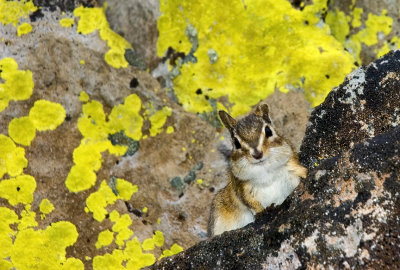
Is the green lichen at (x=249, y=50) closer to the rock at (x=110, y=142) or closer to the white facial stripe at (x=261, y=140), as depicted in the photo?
the rock at (x=110, y=142)

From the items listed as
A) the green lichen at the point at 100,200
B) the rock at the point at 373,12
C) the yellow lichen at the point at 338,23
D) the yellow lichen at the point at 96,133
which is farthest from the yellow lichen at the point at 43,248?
the rock at the point at 373,12

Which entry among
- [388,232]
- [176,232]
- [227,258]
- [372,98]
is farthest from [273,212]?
[176,232]

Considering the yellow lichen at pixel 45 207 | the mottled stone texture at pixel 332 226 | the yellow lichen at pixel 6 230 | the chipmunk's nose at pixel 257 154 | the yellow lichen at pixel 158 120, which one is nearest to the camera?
the mottled stone texture at pixel 332 226

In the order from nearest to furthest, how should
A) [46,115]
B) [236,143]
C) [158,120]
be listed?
[236,143], [46,115], [158,120]

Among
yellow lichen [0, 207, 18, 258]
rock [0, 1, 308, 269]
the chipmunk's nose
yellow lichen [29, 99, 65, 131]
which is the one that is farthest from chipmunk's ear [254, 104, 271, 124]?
yellow lichen [0, 207, 18, 258]

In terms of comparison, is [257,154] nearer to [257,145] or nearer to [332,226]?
[257,145]

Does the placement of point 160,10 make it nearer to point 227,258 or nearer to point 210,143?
point 210,143

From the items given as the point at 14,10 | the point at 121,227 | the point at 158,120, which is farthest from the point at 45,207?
the point at 14,10
